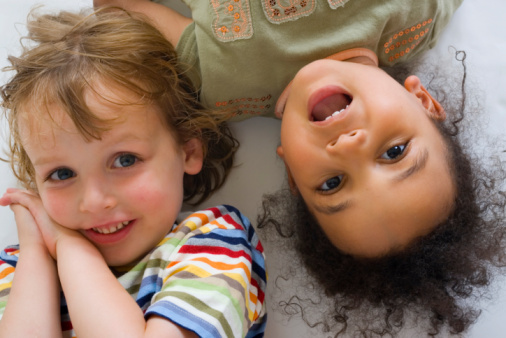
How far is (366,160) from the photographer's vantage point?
0.91 metres

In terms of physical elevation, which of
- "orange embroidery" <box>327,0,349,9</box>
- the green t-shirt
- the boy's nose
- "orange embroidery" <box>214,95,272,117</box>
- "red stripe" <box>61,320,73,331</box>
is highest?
"orange embroidery" <box>327,0,349,9</box>

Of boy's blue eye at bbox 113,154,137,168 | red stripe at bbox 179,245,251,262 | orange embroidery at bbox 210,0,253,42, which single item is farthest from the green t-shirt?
red stripe at bbox 179,245,251,262

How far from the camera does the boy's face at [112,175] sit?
37.9 inches

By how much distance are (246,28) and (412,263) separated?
538mm

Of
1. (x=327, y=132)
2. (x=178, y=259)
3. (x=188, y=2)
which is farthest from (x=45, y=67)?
(x=327, y=132)

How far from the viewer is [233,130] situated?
1.25 metres

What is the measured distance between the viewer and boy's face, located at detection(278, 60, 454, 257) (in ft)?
2.97

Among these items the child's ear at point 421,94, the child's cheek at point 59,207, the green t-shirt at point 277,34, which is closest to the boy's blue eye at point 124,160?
the child's cheek at point 59,207

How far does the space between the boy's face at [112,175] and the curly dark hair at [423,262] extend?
0.96 ft

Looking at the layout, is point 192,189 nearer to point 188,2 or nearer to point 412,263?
point 188,2

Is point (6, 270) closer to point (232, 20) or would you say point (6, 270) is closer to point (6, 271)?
point (6, 271)

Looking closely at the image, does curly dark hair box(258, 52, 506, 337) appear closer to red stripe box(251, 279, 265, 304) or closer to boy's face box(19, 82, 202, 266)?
red stripe box(251, 279, 265, 304)

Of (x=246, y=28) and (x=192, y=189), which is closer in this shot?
(x=246, y=28)

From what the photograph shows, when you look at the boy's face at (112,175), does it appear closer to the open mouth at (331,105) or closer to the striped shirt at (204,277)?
the striped shirt at (204,277)
